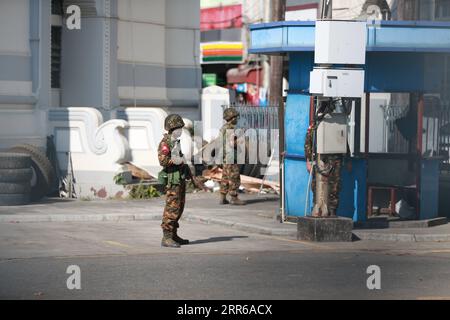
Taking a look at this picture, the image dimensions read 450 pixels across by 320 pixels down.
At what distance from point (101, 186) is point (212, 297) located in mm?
12001

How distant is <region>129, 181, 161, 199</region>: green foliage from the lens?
2181 centimetres

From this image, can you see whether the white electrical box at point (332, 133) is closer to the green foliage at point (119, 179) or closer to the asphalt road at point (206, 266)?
the asphalt road at point (206, 266)

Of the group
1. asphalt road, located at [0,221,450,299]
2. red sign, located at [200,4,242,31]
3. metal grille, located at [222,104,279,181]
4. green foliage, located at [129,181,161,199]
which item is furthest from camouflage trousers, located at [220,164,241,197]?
red sign, located at [200,4,242,31]

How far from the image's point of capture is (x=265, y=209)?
1984 centimetres

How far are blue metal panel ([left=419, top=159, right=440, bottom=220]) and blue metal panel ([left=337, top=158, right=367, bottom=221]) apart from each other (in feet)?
3.86

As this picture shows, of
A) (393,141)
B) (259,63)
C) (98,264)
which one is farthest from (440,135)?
(259,63)

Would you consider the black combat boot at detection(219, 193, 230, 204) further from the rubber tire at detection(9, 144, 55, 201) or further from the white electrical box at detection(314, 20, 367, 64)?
the white electrical box at detection(314, 20, 367, 64)

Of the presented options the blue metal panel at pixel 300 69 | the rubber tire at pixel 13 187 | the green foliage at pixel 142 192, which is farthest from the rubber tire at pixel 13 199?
the blue metal panel at pixel 300 69

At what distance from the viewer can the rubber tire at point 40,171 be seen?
21453mm

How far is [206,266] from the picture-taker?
12602 millimetres

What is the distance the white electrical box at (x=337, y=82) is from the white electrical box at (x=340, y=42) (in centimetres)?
16

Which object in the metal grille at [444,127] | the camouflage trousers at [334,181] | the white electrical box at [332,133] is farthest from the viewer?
the metal grille at [444,127]
